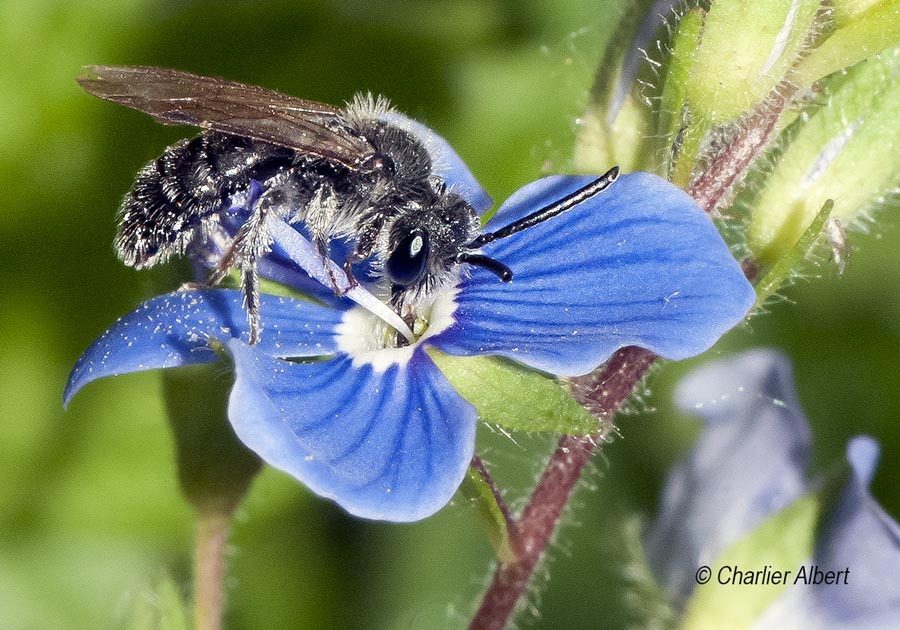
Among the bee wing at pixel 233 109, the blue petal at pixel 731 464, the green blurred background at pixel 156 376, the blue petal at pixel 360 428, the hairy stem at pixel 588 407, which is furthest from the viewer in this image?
the green blurred background at pixel 156 376

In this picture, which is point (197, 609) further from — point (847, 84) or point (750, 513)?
point (847, 84)

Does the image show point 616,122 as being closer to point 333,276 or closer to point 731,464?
point 333,276

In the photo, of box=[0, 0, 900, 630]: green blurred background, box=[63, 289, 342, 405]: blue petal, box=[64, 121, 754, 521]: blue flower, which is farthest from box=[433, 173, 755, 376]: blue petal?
box=[0, 0, 900, 630]: green blurred background

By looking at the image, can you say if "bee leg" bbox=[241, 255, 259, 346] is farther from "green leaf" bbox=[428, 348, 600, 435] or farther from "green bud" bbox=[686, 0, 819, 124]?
"green bud" bbox=[686, 0, 819, 124]

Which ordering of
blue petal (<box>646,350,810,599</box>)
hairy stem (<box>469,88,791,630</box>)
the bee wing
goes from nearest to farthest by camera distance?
the bee wing
hairy stem (<box>469,88,791,630</box>)
blue petal (<box>646,350,810,599</box>)

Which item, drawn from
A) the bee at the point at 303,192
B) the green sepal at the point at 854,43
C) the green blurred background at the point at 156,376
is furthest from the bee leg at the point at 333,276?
the green blurred background at the point at 156,376

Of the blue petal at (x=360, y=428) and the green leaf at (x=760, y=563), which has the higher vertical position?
the blue petal at (x=360, y=428)

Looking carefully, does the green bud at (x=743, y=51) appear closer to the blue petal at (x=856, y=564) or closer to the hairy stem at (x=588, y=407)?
the hairy stem at (x=588, y=407)

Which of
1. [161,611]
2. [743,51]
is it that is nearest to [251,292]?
[161,611]
